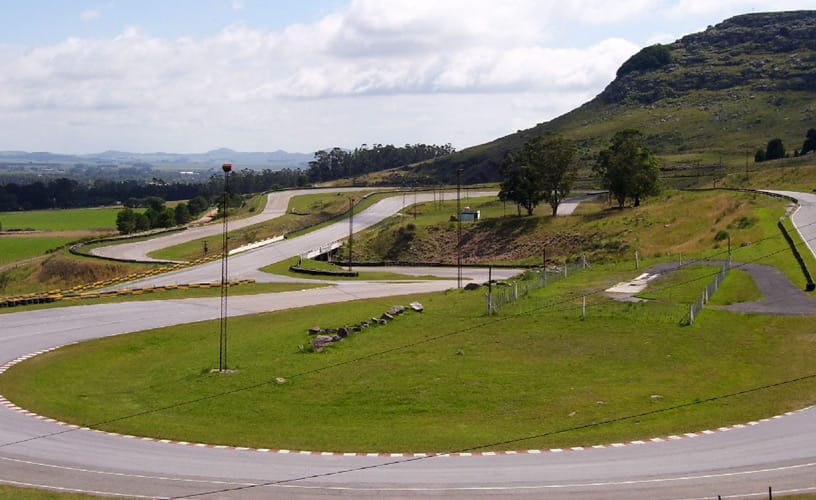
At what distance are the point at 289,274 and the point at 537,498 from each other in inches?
2544

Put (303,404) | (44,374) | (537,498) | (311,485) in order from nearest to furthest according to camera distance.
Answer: (537,498) → (311,485) → (303,404) → (44,374)

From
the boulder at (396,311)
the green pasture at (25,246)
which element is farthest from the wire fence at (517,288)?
the green pasture at (25,246)

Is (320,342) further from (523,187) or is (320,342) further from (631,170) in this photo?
(523,187)


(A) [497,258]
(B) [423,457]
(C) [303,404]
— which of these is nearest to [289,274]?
(A) [497,258]

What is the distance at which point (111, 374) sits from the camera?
135ft

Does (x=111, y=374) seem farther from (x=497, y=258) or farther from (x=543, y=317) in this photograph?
(x=497, y=258)

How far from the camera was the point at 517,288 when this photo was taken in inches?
2181

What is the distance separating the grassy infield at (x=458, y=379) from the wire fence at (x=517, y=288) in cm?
100

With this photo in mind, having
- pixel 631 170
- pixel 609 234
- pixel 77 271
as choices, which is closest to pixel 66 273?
pixel 77 271

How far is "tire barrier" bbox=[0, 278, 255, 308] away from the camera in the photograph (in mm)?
63500

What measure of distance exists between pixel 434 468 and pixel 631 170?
8299cm

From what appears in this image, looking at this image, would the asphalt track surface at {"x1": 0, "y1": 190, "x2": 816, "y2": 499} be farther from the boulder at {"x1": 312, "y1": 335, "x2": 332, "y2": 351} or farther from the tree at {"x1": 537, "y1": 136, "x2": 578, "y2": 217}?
the tree at {"x1": 537, "y1": 136, "x2": 578, "y2": 217}

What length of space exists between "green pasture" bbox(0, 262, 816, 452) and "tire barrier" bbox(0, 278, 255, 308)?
18.2 m

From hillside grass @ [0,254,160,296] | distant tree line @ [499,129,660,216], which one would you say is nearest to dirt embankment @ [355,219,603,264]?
distant tree line @ [499,129,660,216]
